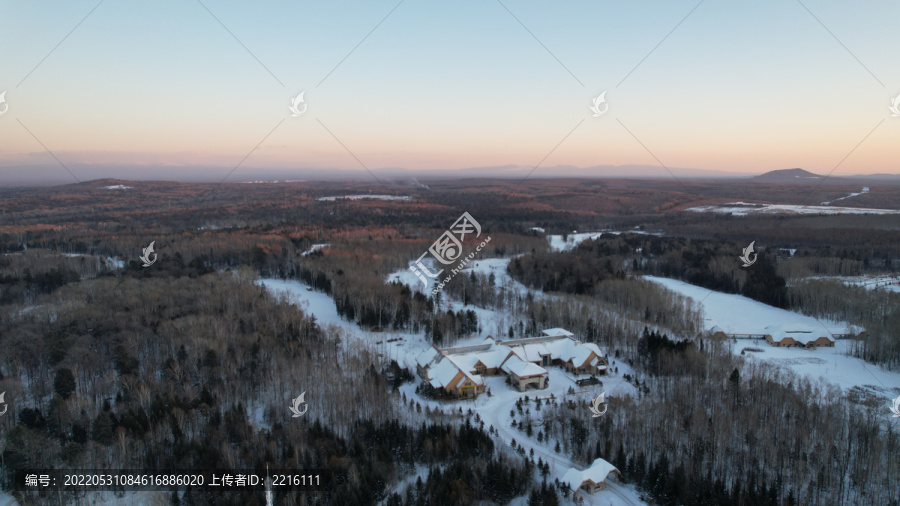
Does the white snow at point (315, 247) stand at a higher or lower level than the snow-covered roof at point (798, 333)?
higher

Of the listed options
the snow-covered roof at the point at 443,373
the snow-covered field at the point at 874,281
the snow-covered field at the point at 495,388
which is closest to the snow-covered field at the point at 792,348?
the snow-covered field at the point at 874,281

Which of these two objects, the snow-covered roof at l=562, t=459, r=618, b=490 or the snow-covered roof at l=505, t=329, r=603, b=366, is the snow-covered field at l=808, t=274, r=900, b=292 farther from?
the snow-covered roof at l=562, t=459, r=618, b=490

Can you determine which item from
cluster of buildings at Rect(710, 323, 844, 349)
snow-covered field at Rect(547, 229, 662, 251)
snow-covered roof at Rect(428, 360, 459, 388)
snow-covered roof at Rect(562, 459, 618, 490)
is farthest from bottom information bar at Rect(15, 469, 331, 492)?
snow-covered field at Rect(547, 229, 662, 251)

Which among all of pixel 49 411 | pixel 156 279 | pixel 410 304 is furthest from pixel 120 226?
pixel 49 411

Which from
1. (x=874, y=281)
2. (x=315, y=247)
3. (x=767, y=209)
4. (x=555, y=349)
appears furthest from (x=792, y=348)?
(x=767, y=209)

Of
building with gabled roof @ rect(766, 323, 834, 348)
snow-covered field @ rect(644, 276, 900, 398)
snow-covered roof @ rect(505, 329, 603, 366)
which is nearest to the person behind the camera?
snow-covered field @ rect(644, 276, 900, 398)

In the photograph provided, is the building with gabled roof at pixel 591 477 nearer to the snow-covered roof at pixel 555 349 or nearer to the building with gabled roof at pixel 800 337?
the snow-covered roof at pixel 555 349
